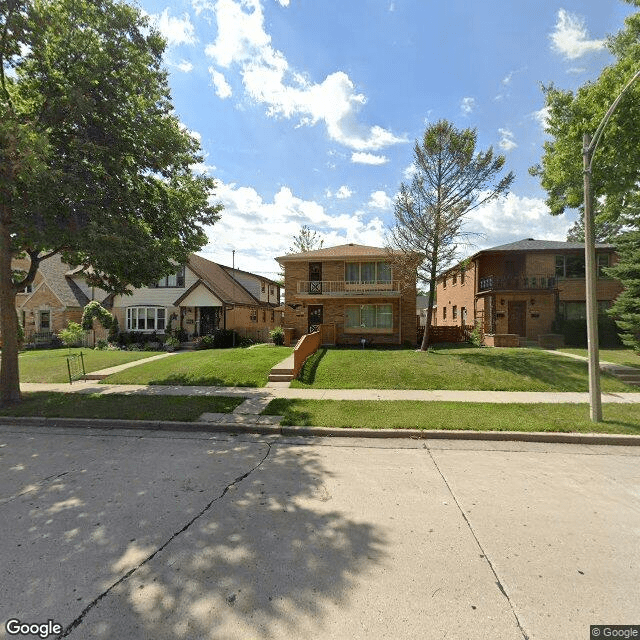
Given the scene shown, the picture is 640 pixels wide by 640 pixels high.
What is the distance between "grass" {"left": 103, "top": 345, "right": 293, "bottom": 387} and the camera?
1277cm

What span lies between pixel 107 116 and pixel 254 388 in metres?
9.39

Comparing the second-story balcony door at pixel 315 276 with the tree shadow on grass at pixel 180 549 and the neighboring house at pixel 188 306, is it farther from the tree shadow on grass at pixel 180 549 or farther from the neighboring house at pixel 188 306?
the tree shadow on grass at pixel 180 549

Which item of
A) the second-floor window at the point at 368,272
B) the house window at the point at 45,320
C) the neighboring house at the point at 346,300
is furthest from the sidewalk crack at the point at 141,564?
the house window at the point at 45,320

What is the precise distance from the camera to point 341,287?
75.4 ft

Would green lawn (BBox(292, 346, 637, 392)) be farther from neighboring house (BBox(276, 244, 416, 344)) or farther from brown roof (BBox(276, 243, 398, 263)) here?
brown roof (BBox(276, 243, 398, 263))

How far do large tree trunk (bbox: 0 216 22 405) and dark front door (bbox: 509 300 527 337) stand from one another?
26.1 metres

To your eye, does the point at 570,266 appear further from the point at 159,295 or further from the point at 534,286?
the point at 159,295

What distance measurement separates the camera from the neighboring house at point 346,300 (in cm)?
2245

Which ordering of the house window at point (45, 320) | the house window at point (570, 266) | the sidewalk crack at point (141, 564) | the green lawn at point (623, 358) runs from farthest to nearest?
the house window at point (45, 320)
the house window at point (570, 266)
the green lawn at point (623, 358)
the sidewalk crack at point (141, 564)

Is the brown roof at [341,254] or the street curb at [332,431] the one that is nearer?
the street curb at [332,431]

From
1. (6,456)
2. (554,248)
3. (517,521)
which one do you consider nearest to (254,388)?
(6,456)

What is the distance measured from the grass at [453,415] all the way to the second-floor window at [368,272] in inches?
569

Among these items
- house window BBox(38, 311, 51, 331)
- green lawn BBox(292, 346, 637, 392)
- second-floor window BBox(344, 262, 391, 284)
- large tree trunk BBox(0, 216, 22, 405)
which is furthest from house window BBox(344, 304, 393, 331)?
house window BBox(38, 311, 51, 331)

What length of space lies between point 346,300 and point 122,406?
1598 cm
